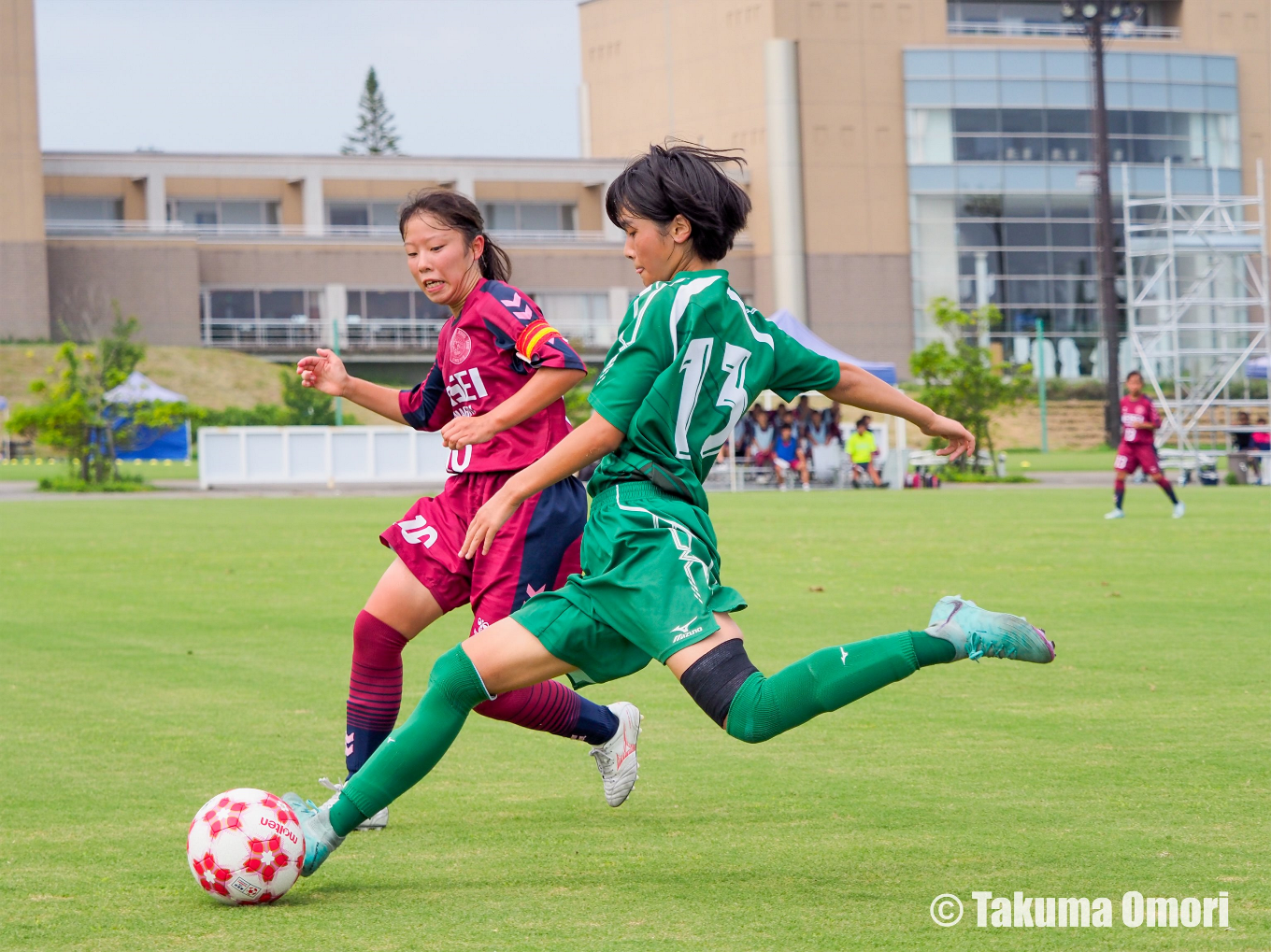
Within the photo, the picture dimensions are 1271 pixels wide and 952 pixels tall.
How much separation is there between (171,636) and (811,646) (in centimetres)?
411

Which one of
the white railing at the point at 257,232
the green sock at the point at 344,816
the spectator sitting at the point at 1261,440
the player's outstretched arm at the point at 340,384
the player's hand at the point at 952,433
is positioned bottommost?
the spectator sitting at the point at 1261,440

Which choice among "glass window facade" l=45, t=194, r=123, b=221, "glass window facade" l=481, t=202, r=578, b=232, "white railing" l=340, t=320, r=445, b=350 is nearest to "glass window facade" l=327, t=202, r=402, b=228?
"glass window facade" l=481, t=202, r=578, b=232

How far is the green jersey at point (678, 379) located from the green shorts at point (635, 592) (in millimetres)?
75

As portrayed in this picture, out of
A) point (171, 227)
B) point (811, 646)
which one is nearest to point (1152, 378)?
point (811, 646)

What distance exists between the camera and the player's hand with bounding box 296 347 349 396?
5.37 meters

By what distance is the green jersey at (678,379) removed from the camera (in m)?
4.02

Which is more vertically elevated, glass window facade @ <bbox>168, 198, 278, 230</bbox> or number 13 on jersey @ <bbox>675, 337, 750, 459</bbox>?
glass window facade @ <bbox>168, 198, 278, 230</bbox>

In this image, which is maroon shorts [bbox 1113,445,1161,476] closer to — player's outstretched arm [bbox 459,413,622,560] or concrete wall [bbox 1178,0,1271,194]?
player's outstretched arm [bbox 459,413,622,560]

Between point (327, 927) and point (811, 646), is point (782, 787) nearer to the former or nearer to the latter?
point (327, 927)

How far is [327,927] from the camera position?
12.6 ft

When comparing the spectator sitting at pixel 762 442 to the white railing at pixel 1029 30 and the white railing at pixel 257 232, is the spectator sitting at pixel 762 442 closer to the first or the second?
the white railing at pixel 257 232

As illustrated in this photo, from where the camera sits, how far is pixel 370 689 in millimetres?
5113

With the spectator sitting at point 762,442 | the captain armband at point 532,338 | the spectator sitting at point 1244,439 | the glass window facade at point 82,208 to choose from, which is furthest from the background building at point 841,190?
the captain armband at point 532,338
